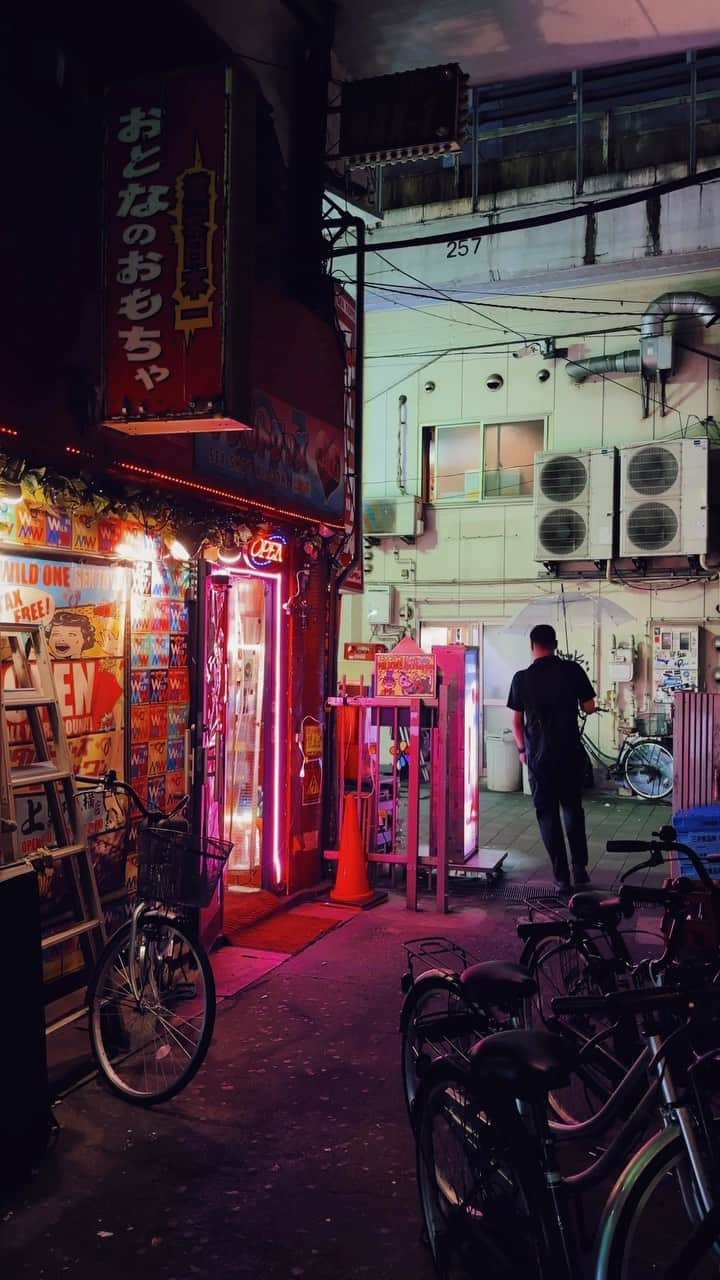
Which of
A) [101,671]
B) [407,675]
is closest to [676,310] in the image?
[407,675]

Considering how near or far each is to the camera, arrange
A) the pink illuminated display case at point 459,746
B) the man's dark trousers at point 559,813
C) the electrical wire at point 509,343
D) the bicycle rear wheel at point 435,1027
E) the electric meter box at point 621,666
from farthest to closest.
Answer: the electrical wire at point 509,343
the electric meter box at point 621,666
the pink illuminated display case at point 459,746
the man's dark trousers at point 559,813
the bicycle rear wheel at point 435,1027

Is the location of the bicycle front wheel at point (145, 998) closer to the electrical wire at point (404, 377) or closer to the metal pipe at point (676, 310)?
the metal pipe at point (676, 310)

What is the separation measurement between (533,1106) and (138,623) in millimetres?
4672

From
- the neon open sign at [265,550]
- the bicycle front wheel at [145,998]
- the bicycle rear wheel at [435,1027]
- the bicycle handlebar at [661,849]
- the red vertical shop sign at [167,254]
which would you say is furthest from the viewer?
the neon open sign at [265,550]

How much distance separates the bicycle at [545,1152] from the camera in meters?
2.73

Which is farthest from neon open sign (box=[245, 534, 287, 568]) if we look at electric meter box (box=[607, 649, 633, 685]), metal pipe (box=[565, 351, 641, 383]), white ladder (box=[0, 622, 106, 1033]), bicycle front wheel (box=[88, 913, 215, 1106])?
metal pipe (box=[565, 351, 641, 383])

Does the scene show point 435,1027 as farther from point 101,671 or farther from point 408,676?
point 408,676

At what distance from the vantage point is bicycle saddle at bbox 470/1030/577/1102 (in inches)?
114

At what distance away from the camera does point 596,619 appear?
15953 mm

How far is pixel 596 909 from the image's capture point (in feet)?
14.5

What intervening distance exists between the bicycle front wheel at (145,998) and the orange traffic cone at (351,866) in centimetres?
355

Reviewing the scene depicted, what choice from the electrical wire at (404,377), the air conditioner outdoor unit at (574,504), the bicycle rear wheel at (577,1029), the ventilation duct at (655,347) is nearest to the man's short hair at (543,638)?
the bicycle rear wheel at (577,1029)

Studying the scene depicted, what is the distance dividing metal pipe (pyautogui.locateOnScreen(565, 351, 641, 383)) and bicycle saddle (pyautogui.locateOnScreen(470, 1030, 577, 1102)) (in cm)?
1387

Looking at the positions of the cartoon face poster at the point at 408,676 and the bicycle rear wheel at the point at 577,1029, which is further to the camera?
the cartoon face poster at the point at 408,676
